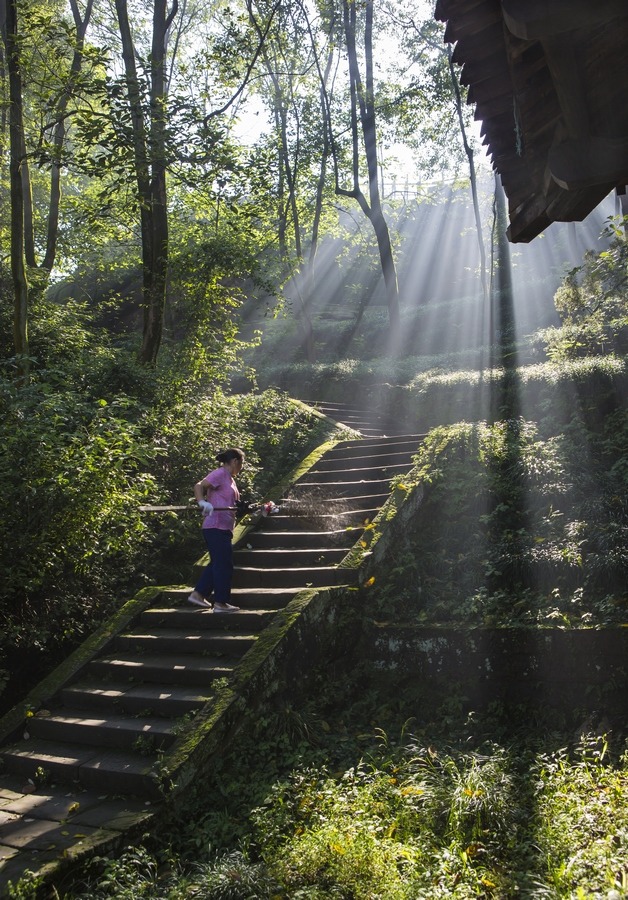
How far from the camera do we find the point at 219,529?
7.18 metres

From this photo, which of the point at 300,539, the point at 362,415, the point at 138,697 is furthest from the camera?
the point at 362,415

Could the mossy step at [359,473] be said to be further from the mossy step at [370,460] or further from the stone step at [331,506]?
the stone step at [331,506]

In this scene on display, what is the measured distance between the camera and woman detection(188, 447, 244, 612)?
283 inches

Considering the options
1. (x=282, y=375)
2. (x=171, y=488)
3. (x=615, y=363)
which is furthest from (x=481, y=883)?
(x=282, y=375)

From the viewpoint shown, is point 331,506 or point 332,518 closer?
point 332,518

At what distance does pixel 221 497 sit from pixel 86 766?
113 inches

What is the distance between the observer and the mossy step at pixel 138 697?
5926 millimetres

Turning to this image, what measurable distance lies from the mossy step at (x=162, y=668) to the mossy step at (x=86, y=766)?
0.86 m

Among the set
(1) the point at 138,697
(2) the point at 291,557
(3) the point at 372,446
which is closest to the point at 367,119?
(3) the point at 372,446

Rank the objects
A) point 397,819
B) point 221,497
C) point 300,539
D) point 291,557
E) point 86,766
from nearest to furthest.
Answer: point 397,819 → point 86,766 → point 221,497 → point 291,557 → point 300,539

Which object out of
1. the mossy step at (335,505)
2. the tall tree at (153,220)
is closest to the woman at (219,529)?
the mossy step at (335,505)

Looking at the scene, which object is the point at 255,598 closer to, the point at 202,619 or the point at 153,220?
the point at 202,619

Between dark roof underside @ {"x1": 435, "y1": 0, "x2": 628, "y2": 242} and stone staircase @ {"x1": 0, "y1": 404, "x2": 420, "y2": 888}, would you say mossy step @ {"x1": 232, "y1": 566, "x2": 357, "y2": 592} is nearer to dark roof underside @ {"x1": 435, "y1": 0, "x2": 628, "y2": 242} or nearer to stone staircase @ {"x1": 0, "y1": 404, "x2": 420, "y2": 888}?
stone staircase @ {"x1": 0, "y1": 404, "x2": 420, "y2": 888}

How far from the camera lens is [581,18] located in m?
2.81
